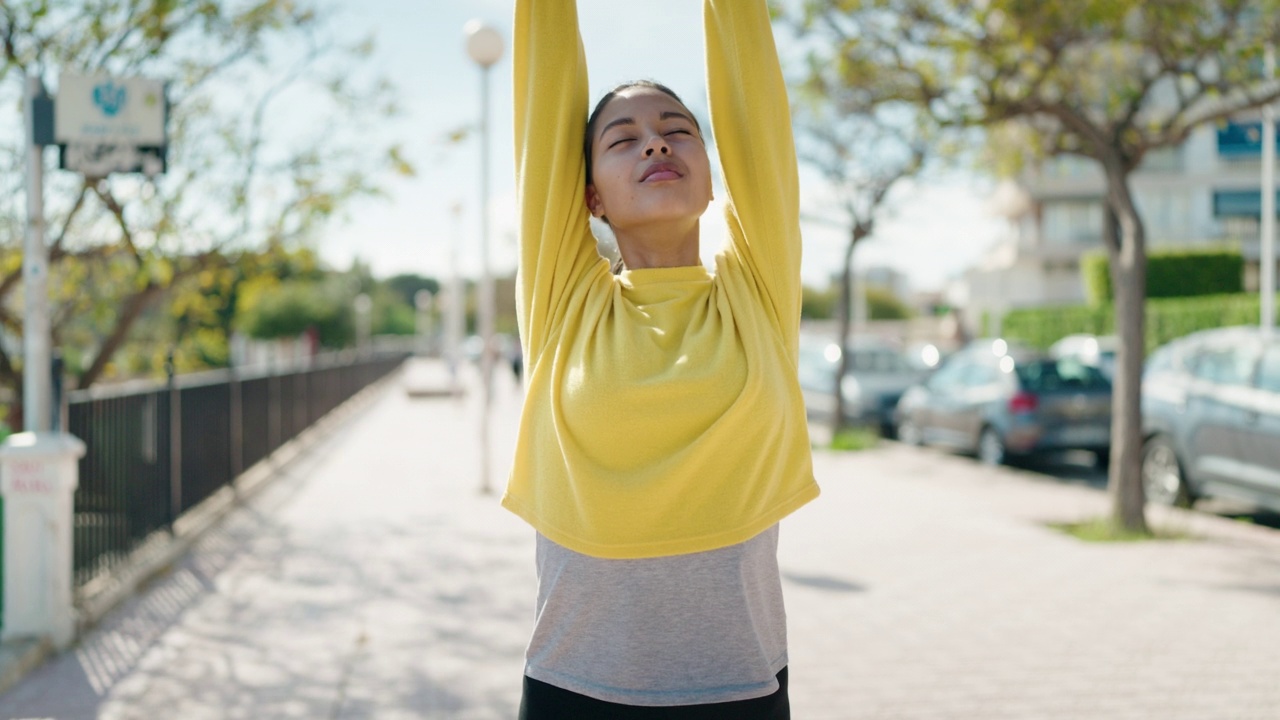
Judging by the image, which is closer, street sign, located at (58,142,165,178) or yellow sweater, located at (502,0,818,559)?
yellow sweater, located at (502,0,818,559)

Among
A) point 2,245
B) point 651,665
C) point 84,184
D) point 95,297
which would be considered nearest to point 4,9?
point 84,184

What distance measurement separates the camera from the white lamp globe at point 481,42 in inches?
436

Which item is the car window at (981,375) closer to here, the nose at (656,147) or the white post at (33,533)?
the white post at (33,533)

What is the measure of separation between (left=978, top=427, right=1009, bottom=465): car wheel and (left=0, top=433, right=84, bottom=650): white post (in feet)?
34.5

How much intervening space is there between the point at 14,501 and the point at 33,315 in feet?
3.08

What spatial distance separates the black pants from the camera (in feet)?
5.38

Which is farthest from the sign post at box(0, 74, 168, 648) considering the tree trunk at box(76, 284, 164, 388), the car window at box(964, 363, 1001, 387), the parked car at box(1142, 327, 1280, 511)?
the car window at box(964, 363, 1001, 387)

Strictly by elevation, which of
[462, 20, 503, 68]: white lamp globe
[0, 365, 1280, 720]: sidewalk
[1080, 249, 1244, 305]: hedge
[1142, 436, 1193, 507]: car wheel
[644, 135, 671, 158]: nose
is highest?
[462, 20, 503, 68]: white lamp globe

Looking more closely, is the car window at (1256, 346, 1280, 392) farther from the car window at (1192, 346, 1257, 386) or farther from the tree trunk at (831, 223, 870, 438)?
the tree trunk at (831, 223, 870, 438)

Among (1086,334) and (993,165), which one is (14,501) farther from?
(1086,334)

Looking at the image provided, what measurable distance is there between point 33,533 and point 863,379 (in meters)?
15.1

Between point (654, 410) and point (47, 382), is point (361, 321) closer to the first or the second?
point (47, 382)

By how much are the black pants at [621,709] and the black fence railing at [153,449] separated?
5151 mm

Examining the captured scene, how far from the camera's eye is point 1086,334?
31844 mm
